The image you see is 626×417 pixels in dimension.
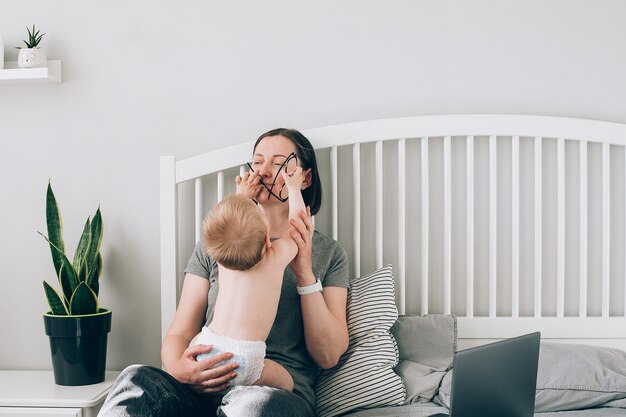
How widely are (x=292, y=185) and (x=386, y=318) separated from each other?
47 cm

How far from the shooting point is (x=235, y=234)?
5.34ft

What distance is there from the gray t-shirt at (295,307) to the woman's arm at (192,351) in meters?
0.04

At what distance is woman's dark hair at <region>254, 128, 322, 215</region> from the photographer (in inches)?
82.6

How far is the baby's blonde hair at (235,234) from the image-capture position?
5.35 feet

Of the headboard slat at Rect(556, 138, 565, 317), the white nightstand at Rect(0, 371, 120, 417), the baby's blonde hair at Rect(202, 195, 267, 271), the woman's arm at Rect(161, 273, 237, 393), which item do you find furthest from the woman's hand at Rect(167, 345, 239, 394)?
the headboard slat at Rect(556, 138, 565, 317)

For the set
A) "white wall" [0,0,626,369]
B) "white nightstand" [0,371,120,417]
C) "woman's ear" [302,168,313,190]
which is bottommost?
"white nightstand" [0,371,120,417]

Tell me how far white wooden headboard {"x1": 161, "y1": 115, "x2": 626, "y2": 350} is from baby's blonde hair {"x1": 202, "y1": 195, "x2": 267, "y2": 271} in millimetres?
586

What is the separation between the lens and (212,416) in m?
1.71

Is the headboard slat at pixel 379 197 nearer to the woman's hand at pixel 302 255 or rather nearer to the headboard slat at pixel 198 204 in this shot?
the woman's hand at pixel 302 255

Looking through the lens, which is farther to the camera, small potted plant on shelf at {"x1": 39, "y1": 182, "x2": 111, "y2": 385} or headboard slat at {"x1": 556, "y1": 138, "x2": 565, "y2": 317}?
headboard slat at {"x1": 556, "y1": 138, "x2": 565, "y2": 317}

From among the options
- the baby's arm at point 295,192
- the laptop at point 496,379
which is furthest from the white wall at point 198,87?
the laptop at point 496,379

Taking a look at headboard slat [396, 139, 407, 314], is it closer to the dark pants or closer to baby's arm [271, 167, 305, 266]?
baby's arm [271, 167, 305, 266]

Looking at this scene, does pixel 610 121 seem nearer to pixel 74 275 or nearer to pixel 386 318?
pixel 386 318

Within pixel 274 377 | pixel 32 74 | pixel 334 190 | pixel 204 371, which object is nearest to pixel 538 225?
pixel 334 190
